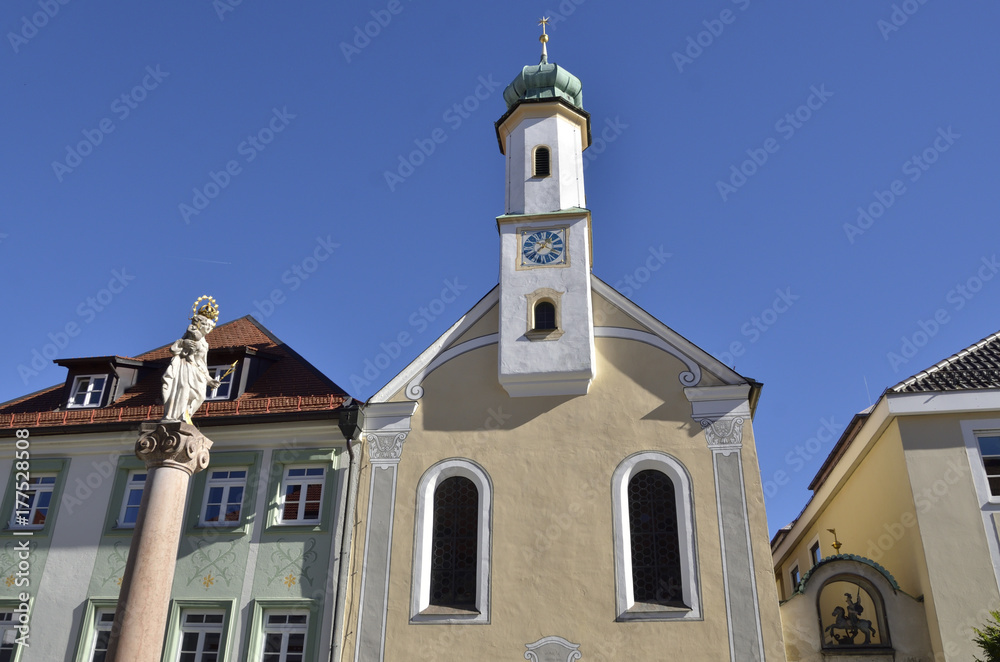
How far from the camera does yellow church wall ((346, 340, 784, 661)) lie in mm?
16984

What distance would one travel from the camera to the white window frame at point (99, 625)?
726 inches

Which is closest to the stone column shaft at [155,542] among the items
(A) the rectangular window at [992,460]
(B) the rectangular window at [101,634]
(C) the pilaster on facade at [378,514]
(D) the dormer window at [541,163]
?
(B) the rectangular window at [101,634]

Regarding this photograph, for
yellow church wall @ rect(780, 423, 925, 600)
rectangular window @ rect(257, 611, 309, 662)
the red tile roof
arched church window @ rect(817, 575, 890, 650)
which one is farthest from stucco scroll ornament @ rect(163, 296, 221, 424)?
yellow church wall @ rect(780, 423, 925, 600)

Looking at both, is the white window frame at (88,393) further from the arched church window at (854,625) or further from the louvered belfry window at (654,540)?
the arched church window at (854,625)

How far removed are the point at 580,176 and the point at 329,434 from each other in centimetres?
884

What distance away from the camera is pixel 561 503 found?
18328mm

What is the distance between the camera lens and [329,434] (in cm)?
1977

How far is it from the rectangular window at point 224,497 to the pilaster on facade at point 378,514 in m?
2.80

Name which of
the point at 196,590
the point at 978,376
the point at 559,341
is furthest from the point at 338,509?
the point at 978,376

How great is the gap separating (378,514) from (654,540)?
5.55 m

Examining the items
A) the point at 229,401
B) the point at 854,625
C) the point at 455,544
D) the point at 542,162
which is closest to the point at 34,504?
the point at 229,401

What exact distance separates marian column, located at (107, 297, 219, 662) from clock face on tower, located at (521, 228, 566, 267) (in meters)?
7.10

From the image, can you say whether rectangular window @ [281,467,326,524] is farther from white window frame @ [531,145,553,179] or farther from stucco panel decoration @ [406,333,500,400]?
white window frame @ [531,145,553,179]

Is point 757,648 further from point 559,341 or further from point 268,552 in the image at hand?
point 268,552
